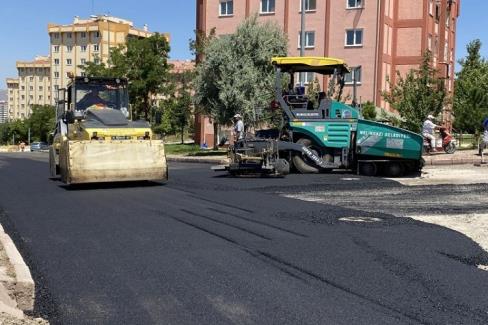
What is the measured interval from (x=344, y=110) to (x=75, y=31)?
12647 centimetres

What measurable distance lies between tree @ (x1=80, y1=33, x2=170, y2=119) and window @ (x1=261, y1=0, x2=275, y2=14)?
852 centimetres

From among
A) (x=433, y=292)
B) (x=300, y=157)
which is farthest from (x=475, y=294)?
(x=300, y=157)

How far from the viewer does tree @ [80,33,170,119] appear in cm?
4581

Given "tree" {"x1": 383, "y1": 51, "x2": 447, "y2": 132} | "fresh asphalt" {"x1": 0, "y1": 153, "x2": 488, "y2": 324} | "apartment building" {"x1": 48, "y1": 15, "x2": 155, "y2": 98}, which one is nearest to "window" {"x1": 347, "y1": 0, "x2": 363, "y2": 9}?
"tree" {"x1": 383, "y1": 51, "x2": 447, "y2": 132}

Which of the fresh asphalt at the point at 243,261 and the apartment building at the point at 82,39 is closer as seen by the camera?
the fresh asphalt at the point at 243,261

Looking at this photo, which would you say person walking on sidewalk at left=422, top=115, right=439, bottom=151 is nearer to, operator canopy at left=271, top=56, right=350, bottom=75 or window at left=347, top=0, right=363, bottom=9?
operator canopy at left=271, top=56, right=350, bottom=75

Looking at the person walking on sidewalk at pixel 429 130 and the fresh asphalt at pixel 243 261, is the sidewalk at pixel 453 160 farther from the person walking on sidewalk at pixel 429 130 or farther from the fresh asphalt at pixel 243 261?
the fresh asphalt at pixel 243 261

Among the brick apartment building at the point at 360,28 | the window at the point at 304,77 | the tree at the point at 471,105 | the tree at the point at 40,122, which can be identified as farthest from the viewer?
the tree at the point at 40,122

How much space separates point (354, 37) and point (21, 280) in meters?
42.0

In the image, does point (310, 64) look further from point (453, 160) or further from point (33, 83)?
point (33, 83)

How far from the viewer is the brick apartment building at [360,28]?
44000 mm

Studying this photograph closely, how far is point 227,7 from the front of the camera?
49.1 meters

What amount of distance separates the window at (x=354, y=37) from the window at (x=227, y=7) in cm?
1028

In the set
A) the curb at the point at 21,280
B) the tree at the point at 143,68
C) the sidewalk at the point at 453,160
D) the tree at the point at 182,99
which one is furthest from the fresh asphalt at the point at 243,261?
the tree at the point at 143,68
